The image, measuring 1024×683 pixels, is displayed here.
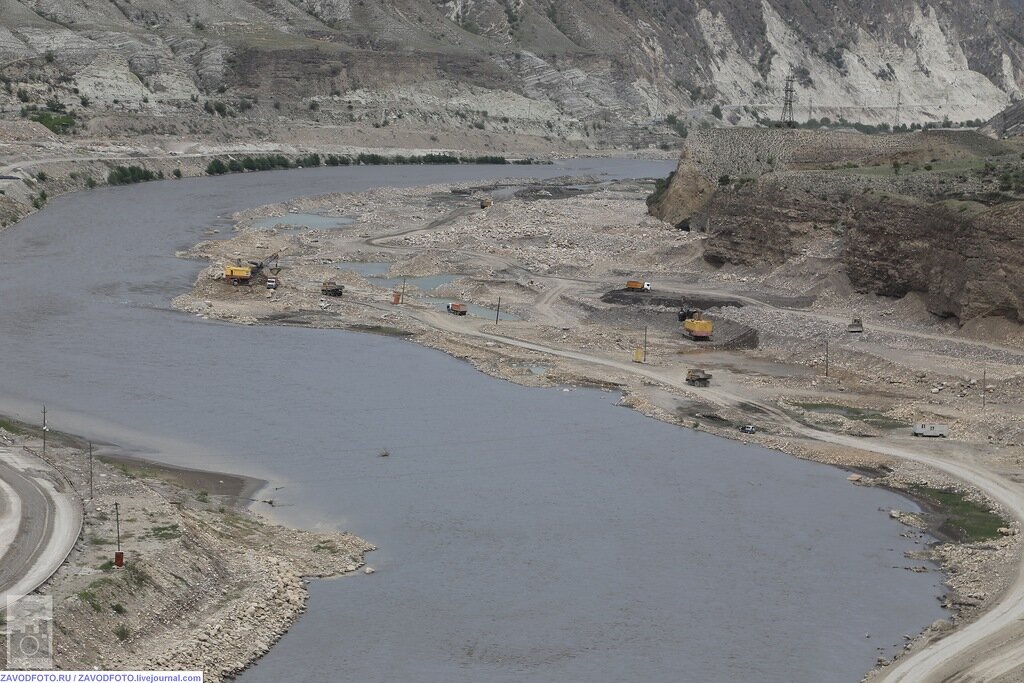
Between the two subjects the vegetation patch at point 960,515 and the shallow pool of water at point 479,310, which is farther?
the shallow pool of water at point 479,310

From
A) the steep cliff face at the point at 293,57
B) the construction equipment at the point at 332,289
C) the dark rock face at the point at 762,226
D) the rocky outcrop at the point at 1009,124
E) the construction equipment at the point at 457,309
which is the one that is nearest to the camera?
the construction equipment at the point at 457,309

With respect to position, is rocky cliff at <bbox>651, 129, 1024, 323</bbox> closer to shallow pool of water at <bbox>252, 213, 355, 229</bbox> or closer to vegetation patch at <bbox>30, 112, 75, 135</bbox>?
shallow pool of water at <bbox>252, 213, 355, 229</bbox>

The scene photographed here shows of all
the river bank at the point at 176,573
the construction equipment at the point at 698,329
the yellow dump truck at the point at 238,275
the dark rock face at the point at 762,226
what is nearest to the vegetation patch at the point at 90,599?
the river bank at the point at 176,573

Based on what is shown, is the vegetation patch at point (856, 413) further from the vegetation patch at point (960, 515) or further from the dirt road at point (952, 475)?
the vegetation patch at point (960, 515)

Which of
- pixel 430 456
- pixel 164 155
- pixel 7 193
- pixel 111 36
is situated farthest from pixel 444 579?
pixel 111 36

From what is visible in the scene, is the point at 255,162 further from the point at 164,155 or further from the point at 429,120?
the point at 429,120

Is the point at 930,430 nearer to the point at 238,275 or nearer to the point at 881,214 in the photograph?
the point at 881,214

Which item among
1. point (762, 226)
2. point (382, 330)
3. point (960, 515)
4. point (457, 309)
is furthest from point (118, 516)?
point (762, 226)
